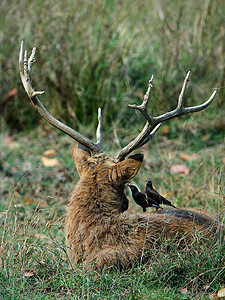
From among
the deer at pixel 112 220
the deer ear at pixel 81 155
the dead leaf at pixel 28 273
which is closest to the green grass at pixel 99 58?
the deer ear at pixel 81 155

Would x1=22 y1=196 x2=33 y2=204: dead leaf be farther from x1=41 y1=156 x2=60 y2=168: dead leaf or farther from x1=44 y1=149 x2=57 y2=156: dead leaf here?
x1=44 y1=149 x2=57 y2=156: dead leaf

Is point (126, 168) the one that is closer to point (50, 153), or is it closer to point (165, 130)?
point (50, 153)

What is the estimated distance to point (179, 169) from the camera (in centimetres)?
610

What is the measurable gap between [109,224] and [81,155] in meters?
0.61

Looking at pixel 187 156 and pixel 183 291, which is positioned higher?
pixel 183 291

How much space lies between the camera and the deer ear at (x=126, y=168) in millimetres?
3443

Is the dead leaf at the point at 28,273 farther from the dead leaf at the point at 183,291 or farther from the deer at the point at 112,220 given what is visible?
the dead leaf at the point at 183,291

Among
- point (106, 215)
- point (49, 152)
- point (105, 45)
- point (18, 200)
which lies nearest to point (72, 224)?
point (106, 215)

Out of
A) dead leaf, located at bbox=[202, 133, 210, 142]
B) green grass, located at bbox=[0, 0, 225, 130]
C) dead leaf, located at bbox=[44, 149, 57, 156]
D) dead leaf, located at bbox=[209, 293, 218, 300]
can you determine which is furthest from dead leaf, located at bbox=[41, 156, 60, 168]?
dead leaf, located at bbox=[209, 293, 218, 300]

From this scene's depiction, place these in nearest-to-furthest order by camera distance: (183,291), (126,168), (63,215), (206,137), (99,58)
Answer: (183,291) < (126,168) < (63,215) < (99,58) < (206,137)

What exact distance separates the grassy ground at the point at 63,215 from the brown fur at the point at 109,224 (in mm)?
104

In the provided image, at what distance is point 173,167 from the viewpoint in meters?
6.18

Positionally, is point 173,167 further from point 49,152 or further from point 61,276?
point 61,276

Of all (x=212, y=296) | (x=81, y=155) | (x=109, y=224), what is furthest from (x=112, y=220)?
(x=212, y=296)
